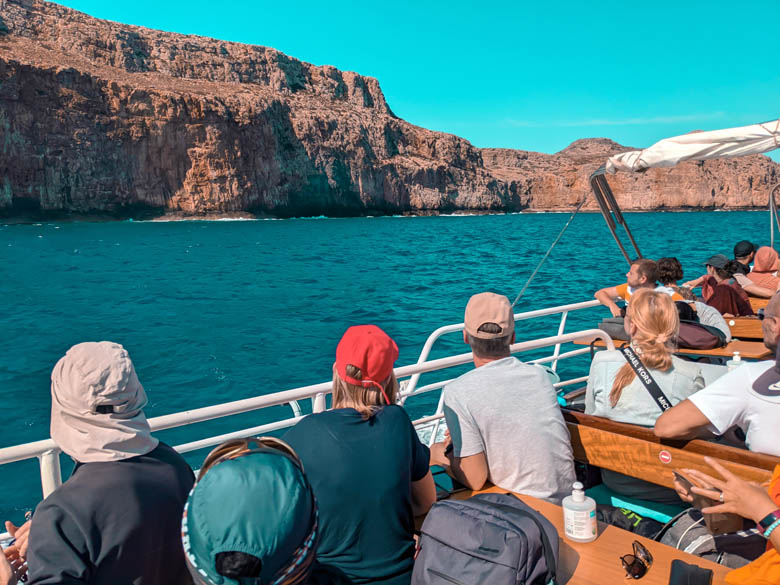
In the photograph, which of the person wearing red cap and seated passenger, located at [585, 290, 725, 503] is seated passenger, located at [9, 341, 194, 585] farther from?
seated passenger, located at [585, 290, 725, 503]

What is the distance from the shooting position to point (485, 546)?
153cm

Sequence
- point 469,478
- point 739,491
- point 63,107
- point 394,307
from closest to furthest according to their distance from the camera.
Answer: point 739,491 → point 469,478 → point 394,307 → point 63,107

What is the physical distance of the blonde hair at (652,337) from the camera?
257cm

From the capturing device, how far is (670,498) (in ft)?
8.49

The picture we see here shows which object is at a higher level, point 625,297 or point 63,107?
point 63,107

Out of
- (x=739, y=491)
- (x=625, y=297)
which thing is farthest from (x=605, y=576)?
(x=625, y=297)

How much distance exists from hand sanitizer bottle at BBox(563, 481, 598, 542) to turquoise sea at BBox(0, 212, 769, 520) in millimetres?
5600

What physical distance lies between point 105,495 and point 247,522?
66 centimetres

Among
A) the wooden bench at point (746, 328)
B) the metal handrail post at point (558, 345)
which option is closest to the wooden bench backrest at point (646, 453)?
the metal handrail post at point (558, 345)

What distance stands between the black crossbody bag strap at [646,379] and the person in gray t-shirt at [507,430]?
549 millimetres

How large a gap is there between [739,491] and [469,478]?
0.91m

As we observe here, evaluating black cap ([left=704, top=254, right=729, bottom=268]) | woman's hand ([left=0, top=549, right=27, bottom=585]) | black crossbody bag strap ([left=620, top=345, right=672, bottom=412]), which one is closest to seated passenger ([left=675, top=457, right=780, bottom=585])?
black crossbody bag strap ([left=620, top=345, right=672, bottom=412])

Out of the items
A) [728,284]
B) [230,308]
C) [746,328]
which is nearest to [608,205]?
[728,284]

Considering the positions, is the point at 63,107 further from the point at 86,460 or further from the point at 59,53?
the point at 86,460
